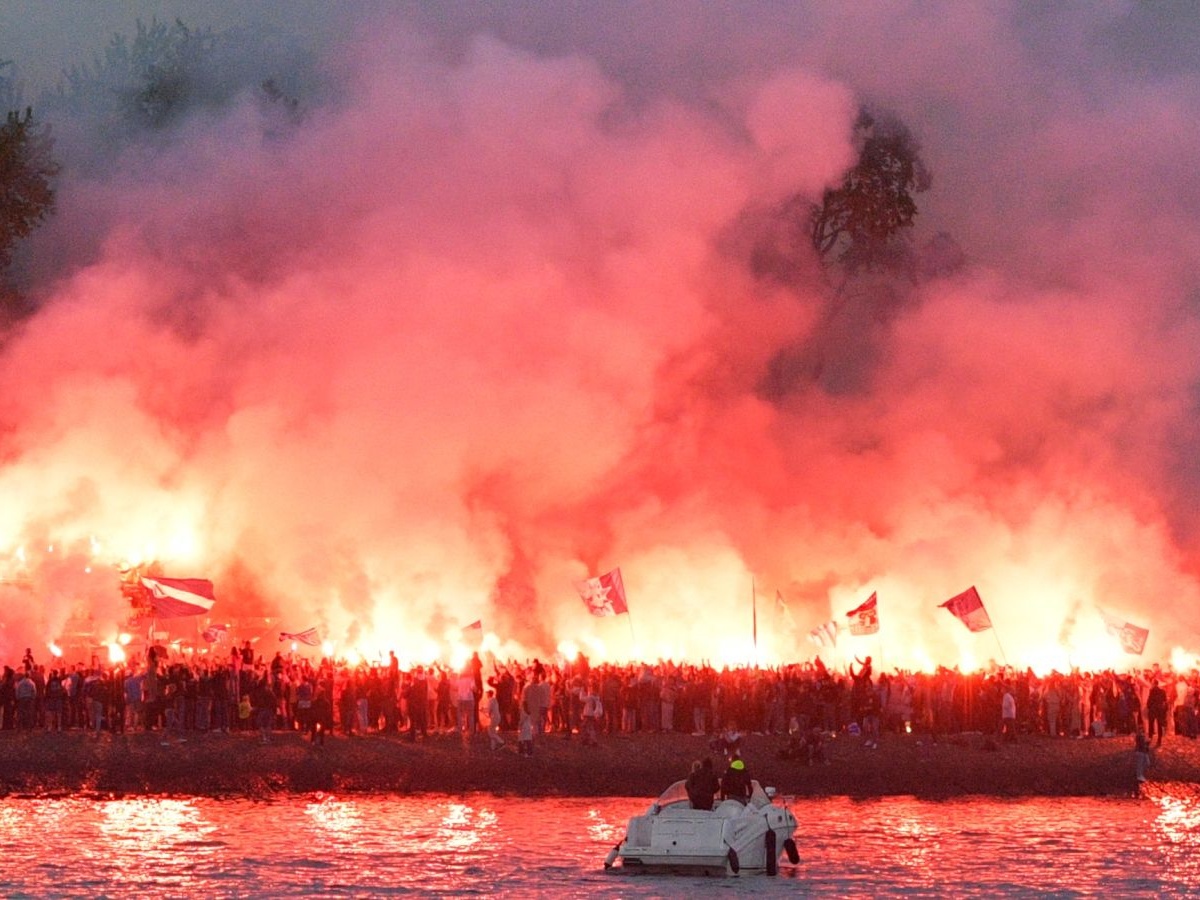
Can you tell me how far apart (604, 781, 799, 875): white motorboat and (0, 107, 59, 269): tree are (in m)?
43.1

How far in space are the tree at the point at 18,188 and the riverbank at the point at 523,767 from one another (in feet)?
96.4

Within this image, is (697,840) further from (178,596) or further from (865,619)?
(178,596)

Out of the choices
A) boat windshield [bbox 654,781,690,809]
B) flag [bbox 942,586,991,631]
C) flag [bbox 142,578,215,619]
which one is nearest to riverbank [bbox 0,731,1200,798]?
flag [bbox 942,586,991,631]

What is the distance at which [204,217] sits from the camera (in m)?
62.5

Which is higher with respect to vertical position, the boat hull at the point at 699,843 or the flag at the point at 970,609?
the flag at the point at 970,609

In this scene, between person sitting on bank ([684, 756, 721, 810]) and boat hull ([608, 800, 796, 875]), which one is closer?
boat hull ([608, 800, 796, 875])

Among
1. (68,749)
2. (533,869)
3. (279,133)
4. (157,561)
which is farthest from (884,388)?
(533,869)

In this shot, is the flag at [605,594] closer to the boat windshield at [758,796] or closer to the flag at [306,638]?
the flag at [306,638]

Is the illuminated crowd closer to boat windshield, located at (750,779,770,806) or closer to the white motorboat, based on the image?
boat windshield, located at (750,779,770,806)

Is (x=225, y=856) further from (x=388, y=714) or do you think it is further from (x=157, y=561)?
(x=157, y=561)

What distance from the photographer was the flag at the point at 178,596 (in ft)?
145

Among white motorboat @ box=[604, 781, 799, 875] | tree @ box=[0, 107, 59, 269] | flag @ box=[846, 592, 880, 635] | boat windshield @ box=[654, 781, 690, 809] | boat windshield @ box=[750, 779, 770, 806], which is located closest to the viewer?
white motorboat @ box=[604, 781, 799, 875]

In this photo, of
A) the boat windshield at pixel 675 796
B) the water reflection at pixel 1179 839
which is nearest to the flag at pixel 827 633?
the water reflection at pixel 1179 839

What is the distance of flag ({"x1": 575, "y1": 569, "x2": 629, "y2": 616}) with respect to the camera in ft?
149
